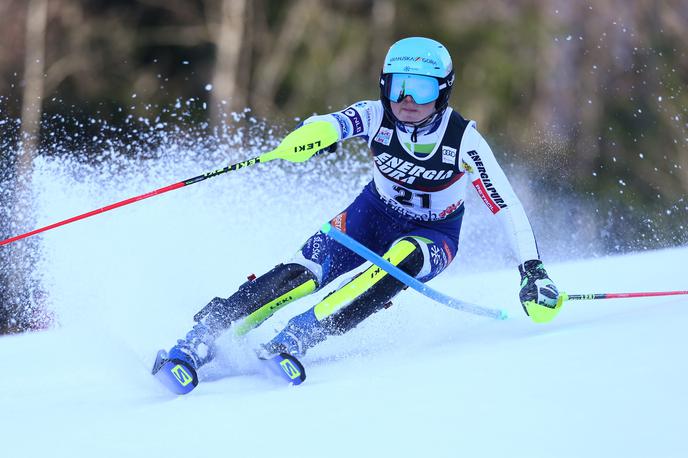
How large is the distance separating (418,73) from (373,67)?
1298 cm

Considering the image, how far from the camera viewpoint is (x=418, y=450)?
219cm

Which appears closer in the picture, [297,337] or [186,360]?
[186,360]

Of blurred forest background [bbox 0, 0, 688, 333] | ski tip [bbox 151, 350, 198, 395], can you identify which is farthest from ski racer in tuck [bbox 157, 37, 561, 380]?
blurred forest background [bbox 0, 0, 688, 333]

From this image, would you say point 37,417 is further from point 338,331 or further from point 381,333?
point 381,333

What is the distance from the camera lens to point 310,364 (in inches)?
131

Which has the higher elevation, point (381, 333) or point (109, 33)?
point (109, 33)

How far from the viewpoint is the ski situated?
295 cm

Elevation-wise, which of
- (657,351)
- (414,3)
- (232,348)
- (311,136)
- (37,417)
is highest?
(414,3)

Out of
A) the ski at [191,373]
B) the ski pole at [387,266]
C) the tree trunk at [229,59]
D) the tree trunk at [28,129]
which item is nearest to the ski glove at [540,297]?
the ski pole at [387,266]

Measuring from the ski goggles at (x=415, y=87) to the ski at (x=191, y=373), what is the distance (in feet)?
3.51

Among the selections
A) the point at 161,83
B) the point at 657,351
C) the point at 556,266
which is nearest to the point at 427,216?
the point at 657,351

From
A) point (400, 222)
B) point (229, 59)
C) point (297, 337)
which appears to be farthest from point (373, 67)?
point (297, 337)

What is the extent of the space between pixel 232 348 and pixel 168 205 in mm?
2711

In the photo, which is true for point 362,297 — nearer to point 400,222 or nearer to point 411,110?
point 400,222
